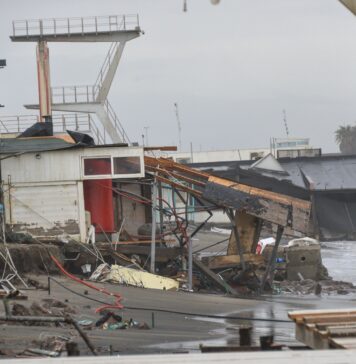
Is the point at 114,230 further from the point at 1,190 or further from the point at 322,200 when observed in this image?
the point at 322,200

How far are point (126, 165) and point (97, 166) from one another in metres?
0.80

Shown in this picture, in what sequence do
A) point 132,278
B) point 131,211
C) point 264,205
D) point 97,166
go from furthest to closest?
point 131,211 < point 97,166 < point 264,205 < point 132,278

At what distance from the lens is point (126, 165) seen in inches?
965

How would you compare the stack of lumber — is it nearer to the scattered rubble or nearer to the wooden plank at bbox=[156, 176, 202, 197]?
the scattered rubble

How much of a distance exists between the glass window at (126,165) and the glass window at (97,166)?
22 centimetres

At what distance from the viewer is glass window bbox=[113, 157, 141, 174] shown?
2442cm

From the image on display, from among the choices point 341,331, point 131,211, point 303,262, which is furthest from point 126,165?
point 341,331

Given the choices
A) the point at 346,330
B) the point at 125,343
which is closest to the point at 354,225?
the point at 125,343

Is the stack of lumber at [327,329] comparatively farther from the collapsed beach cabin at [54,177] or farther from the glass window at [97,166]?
the glass window at [97,166]

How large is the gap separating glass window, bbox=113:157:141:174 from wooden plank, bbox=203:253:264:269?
3372mm

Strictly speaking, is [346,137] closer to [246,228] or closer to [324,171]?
[324,171]

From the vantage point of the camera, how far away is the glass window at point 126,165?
961 inches

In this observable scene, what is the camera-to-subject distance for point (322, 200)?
45.5 m

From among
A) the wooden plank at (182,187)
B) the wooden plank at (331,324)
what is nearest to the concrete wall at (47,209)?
the wooden plank at (182,187)
